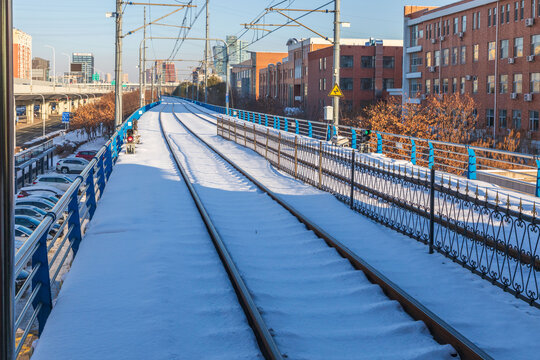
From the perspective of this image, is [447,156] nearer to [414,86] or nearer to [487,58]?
[487,58]

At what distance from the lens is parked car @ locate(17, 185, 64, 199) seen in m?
36.6

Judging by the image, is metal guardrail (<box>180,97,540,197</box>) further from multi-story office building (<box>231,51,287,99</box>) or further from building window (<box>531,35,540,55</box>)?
multi-story office building (<box>231,51,287,99</box>)

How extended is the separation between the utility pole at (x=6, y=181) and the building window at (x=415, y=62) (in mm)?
65177

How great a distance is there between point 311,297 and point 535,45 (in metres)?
43.7

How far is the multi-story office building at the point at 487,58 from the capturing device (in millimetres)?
46062

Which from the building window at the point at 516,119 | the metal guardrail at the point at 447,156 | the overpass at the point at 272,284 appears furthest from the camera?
the building window at the point at 516,119

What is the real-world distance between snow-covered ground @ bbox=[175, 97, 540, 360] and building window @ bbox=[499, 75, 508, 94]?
129 ft

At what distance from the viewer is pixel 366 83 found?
77.6 metres

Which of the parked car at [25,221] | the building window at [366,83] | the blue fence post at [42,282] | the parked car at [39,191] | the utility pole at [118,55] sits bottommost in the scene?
the parked car at [25,221]

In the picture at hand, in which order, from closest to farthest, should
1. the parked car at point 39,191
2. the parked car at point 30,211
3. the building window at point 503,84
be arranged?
the parked car at point 30,211 → the parked car at point 39,191 → the building window at point 503,84

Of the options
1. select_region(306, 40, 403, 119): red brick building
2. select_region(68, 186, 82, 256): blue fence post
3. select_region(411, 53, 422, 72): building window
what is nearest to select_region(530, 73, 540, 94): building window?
select_region(411, 53, 422, 72): building window

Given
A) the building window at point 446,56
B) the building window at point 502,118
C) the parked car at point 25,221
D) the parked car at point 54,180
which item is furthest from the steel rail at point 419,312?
the building window at point 446,56

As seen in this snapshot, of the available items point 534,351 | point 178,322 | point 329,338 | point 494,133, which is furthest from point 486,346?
point 494,133

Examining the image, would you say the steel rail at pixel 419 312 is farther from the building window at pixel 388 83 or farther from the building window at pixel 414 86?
the building window at pixel 388 83
